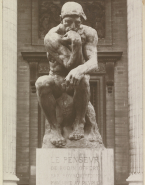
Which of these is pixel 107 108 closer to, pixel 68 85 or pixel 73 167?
pixel 73 167

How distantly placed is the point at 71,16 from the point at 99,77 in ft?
52.0

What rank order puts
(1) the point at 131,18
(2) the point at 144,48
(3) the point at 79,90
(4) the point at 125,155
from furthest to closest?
(4) the point at 125,155 < (1) the point at 131,18 < (2) the point at 144,48 < (3) the point at 79,90

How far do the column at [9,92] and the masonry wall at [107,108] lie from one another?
2.88 m

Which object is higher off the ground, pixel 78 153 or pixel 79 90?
pixel 79 90

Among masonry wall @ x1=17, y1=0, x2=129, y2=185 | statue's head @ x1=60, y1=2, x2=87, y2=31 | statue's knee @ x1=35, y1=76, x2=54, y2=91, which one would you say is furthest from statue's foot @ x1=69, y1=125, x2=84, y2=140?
masonry wall @ x1=17, y1=0, x2=129, y2=185

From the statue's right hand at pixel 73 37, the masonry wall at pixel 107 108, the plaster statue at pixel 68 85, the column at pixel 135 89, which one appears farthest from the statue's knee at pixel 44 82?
the masonry wall at pixel 107 108

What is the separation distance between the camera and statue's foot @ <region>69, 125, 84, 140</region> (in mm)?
12453

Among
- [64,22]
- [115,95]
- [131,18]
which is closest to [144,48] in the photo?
[131,18]

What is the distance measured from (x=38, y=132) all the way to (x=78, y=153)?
15.3m

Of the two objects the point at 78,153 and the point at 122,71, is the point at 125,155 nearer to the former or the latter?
the point at 122,71

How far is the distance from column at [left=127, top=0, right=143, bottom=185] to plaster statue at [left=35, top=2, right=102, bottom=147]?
38.3 ft

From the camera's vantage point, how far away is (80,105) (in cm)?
1248

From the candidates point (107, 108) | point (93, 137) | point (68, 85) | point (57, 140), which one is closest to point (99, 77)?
point (107, 108)

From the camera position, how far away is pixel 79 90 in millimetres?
12312
